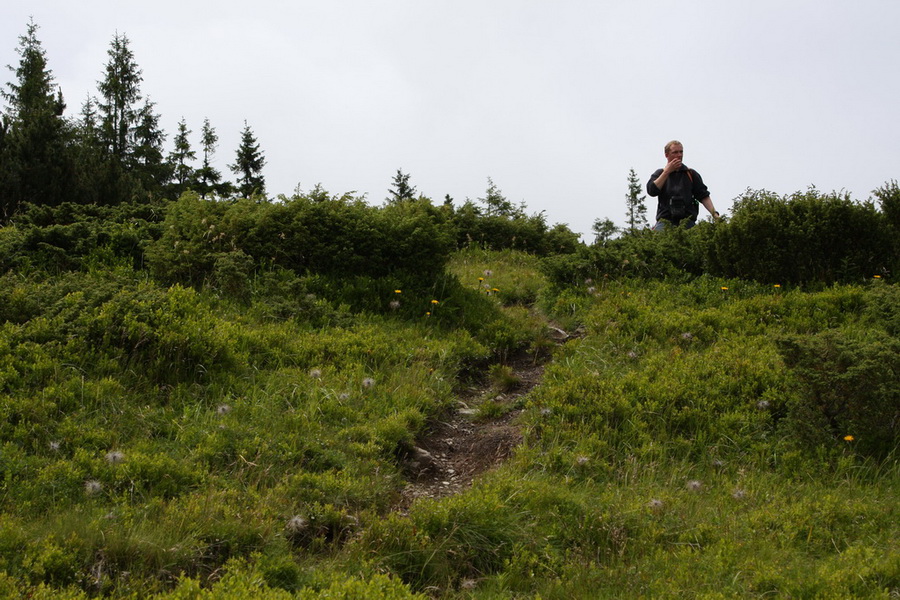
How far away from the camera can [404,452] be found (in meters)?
5.81

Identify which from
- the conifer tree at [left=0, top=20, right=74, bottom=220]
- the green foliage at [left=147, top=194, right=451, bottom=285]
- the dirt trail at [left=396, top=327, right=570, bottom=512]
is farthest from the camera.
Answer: the conifer tree at [left=0, top=20, right=74, bottom=220]

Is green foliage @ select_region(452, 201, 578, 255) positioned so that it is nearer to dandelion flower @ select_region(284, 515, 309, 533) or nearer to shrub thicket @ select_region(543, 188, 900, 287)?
shrub thicket @ select_region(543, 188, 900, 287)

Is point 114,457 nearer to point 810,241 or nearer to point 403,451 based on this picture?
point 403,451

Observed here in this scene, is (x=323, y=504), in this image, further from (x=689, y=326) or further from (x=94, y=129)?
(x=94, y=129)

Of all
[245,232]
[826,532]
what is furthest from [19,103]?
[826,532]

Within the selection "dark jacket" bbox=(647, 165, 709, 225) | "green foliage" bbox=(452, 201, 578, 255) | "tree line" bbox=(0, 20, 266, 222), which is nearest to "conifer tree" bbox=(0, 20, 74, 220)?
"tree line" bbox=(0, 20, 266, 222)

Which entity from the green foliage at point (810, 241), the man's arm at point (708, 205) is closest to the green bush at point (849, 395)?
the green foliage at point (810, 241)

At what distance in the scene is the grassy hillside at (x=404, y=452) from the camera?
12.7 feet

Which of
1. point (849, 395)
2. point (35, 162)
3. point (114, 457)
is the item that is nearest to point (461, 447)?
point (114, 457)

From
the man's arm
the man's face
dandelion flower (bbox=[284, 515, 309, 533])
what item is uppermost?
the man's face

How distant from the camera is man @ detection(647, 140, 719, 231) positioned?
1193 centimetres

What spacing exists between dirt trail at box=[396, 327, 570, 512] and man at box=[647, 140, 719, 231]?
6094 millimetres

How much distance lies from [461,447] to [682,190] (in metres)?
7.84

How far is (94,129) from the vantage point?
1567 inches
